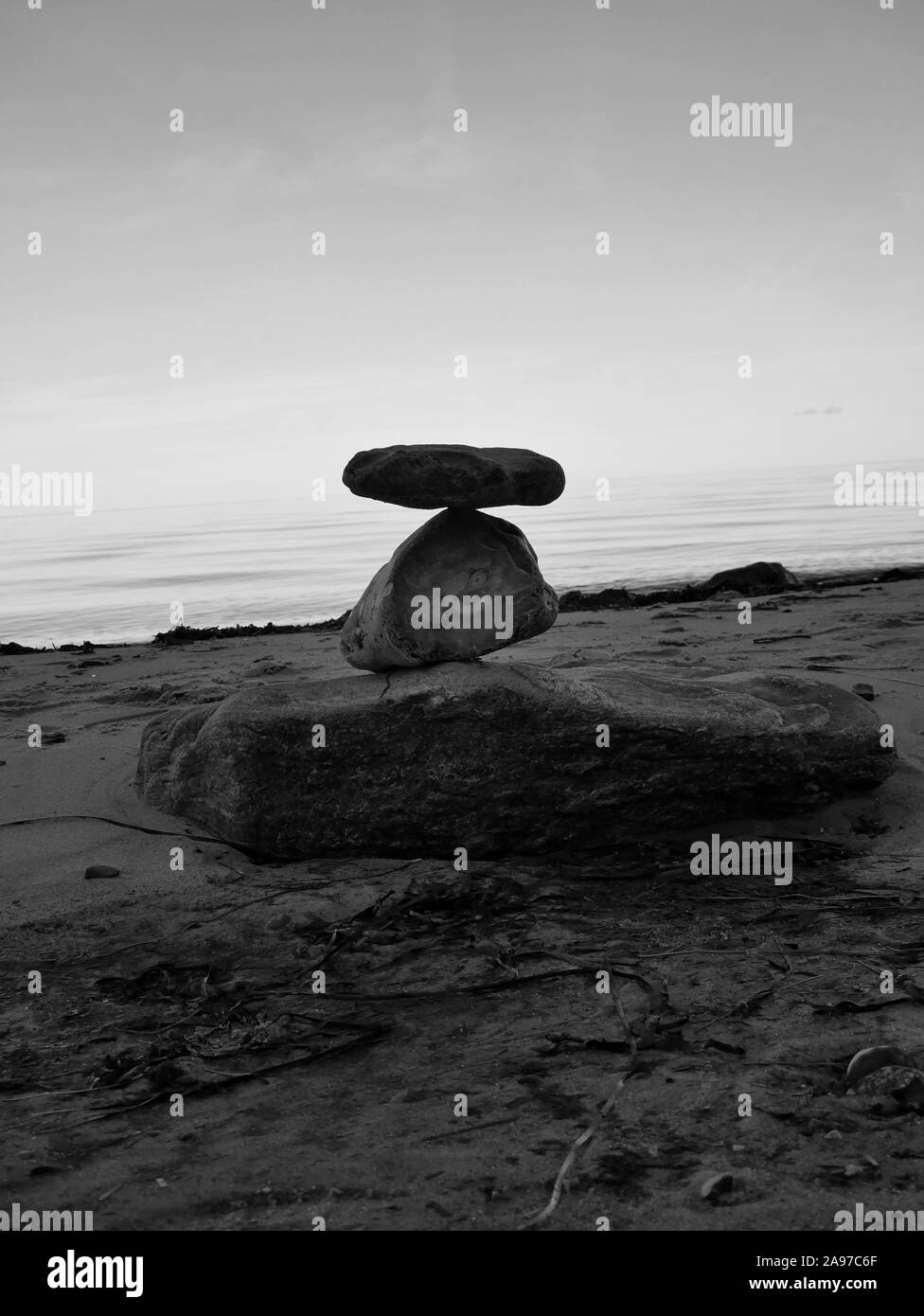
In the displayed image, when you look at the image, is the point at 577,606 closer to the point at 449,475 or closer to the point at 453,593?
the point at 453,593

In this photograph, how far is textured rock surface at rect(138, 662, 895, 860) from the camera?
15.3ft

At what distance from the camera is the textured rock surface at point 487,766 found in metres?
4.65

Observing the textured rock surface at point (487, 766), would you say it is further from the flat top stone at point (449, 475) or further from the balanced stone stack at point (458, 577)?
the flat top stone at point (449, 475)

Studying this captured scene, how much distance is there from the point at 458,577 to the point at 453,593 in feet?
0.25

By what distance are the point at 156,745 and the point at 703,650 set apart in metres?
4.07

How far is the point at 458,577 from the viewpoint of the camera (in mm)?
4996

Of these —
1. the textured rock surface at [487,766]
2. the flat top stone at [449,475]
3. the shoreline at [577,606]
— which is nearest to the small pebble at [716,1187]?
the textured rock surface at [487,766]

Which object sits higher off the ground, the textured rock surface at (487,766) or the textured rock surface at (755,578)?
the textured rock surface at (755,578)

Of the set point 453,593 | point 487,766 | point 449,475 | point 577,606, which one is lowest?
point 487,766

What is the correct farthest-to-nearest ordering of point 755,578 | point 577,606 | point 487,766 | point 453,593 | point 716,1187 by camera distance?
1. point 755,578
2. point 577,606
3. point 453,593
4. point 487,766
5. point 716,1187

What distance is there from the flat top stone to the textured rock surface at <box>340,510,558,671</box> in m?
0.20

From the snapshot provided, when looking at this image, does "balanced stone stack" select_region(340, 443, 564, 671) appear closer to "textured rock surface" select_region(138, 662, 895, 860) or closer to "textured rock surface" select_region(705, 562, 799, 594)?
"textured rock surface" select_region(138, 662, 895, 860)

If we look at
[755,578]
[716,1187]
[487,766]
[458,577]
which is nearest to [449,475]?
[458,577]
